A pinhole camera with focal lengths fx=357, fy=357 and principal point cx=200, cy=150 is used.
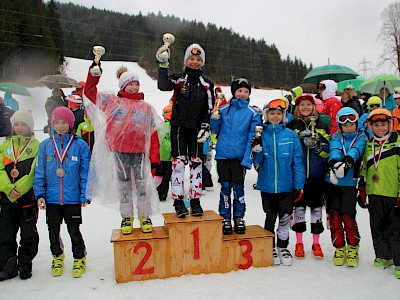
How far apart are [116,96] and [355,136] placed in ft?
8.75

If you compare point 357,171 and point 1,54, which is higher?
point 1,54

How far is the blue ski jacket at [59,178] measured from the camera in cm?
365

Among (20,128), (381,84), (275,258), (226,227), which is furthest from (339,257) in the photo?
(381,84)

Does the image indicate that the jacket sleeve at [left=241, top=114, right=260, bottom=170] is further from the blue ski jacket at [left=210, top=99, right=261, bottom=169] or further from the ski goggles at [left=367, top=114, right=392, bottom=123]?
the ski goggles at [left=367, top=114, right=392, bottom=123]

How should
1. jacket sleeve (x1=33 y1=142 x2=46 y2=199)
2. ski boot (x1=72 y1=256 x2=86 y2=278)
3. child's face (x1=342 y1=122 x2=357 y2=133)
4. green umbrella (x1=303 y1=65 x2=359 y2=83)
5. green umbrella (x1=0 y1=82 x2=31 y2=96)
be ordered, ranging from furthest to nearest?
1. green umbrella (x1=0 y1=82 x2=31 y2=96)
2. green umbrella (x1=303 y1=65 x2=359 y2=83)
3. child's face (x1=342 y1=122 x2=357 y2=133)
4. ski boot (x1=72 y1=256 x2=86 y2=278)
5. jacket sleeve (x1=33 y1=142 x2=46 y2=199)

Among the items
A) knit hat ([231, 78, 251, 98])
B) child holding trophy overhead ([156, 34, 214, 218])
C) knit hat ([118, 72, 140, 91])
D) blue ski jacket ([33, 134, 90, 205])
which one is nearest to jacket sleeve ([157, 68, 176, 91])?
child holding trophy overhead ([156, 34, 214, 218])

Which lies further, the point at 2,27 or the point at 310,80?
the point at 2,27

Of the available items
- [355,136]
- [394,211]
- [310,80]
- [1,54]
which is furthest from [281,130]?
[1,54]

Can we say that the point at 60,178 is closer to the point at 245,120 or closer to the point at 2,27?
the point at 245,120

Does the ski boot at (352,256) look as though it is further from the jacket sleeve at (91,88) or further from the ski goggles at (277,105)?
the jacket sleeve at (91,88)

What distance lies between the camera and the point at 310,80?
34.3 feet

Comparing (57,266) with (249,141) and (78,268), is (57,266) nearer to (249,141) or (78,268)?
(78,268)

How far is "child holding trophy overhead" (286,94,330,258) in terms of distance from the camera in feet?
13.6

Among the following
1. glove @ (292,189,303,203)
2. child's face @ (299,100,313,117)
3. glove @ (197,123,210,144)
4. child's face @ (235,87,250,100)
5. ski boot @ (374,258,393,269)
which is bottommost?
ski boot @ (374,258,393,269)
